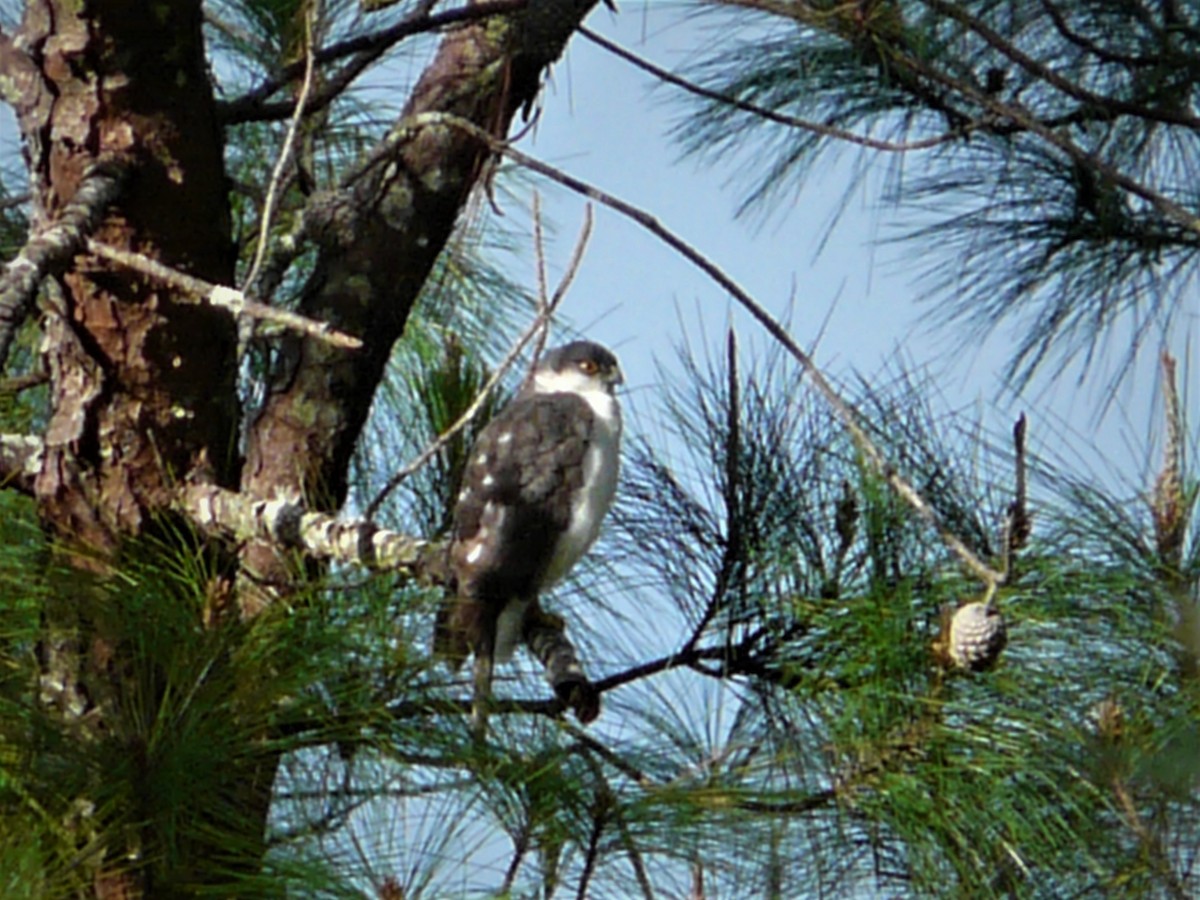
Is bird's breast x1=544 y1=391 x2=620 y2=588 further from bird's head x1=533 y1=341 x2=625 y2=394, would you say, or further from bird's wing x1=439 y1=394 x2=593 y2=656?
bird's head x1=533 y1=341 x2=625 y2=394

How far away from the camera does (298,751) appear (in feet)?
4.99

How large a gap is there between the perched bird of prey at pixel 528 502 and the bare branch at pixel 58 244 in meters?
0.50

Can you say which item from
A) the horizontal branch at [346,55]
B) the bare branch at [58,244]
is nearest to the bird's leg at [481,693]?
the bare branch at [58,244]

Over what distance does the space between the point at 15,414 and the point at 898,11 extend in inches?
44.9

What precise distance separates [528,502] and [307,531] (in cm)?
52

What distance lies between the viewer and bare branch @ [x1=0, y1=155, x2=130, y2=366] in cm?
137

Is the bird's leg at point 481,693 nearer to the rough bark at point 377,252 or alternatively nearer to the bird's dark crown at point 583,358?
the rough bark at point 377,252

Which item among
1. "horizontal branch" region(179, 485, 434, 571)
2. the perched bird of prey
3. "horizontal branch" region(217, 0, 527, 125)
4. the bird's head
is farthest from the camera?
the bird's head

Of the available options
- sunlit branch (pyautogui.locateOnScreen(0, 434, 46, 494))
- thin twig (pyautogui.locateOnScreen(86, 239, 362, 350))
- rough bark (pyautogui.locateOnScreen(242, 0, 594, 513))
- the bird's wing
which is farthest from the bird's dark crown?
thin twig (pyautogui.locateOnScreen(86, 239, 362, 350))

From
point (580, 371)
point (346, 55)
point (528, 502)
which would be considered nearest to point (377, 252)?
point (346, 55)

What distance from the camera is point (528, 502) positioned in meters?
2.37

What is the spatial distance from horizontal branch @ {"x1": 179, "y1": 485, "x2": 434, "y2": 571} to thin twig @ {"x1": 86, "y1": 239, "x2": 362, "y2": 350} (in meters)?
0.34

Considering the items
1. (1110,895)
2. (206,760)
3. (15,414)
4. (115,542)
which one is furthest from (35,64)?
(1110,895)

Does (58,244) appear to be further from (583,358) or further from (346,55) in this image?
(583,358)
